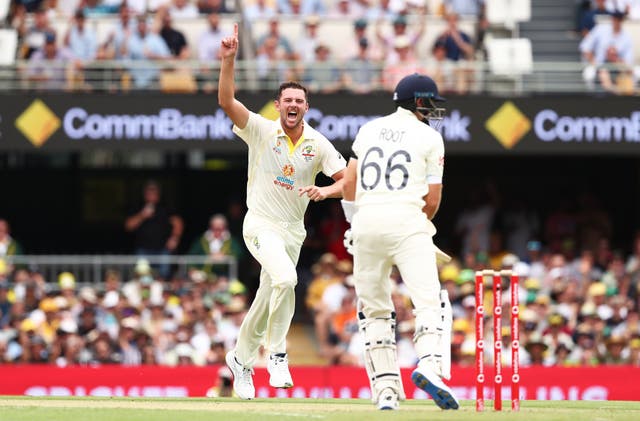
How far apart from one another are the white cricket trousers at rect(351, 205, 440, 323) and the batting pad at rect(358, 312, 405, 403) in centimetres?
25

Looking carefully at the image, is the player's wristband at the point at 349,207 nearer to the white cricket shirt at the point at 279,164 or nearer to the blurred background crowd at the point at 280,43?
the white cricket shirt at the point at 279,164

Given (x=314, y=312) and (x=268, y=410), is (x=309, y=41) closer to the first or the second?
(x=314, y=312)

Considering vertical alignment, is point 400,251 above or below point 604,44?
below

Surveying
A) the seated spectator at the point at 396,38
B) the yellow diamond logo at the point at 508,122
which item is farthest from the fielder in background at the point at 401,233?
the yellow diamond logo at the point at 508,122

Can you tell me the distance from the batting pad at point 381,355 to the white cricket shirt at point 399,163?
833 millimetres

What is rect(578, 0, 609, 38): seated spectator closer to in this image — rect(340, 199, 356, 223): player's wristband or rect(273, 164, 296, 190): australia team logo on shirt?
rect(273, 164, 296, 190): australia team logo on shirt

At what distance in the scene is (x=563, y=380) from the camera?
1667 centimetres

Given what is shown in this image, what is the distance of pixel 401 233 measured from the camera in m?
10.0

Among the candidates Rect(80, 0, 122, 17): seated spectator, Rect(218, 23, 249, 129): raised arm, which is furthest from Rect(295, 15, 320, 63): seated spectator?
Rect(218, 23, 249, 129): raised arm

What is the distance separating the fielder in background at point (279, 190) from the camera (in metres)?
11.5

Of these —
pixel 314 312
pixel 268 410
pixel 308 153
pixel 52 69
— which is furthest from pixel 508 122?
pixel 268 410

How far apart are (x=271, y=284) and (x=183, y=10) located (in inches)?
419

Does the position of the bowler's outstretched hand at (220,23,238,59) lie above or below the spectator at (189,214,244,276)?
above

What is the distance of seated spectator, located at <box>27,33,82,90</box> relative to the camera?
20.7 metres
